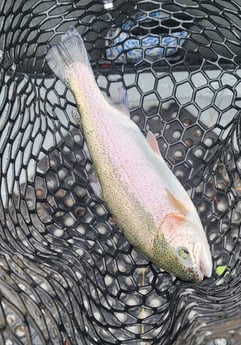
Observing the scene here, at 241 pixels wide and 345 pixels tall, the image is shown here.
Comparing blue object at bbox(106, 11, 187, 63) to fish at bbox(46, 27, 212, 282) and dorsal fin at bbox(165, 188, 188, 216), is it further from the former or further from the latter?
dorsal fin at bbox(165, 188, 188, 216)

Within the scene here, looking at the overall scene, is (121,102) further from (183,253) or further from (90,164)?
(183,253)

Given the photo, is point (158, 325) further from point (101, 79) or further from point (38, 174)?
point (101, 79)

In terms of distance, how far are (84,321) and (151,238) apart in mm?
180

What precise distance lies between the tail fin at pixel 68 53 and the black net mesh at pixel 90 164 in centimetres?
9

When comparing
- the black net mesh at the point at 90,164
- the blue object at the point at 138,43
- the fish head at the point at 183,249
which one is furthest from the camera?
→ the blue object at the point at 138,43

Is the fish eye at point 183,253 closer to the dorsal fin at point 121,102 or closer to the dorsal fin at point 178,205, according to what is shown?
the dorsal fin at point 178,205

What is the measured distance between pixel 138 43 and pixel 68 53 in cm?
26

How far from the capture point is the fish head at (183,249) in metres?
1.05

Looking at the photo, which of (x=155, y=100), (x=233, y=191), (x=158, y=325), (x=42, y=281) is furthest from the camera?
(x=155, y=100)

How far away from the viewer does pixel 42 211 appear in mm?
1325

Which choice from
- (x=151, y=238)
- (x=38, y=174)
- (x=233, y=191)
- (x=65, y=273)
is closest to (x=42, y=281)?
(x=65, y=273)

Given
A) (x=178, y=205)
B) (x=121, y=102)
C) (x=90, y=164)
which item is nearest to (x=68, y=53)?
(x=121, y=102)

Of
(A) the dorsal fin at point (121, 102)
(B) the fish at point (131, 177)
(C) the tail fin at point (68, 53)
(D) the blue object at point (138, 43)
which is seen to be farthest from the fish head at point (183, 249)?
(D) the blue object at point (138, 43)

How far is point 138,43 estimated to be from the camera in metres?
1.44
